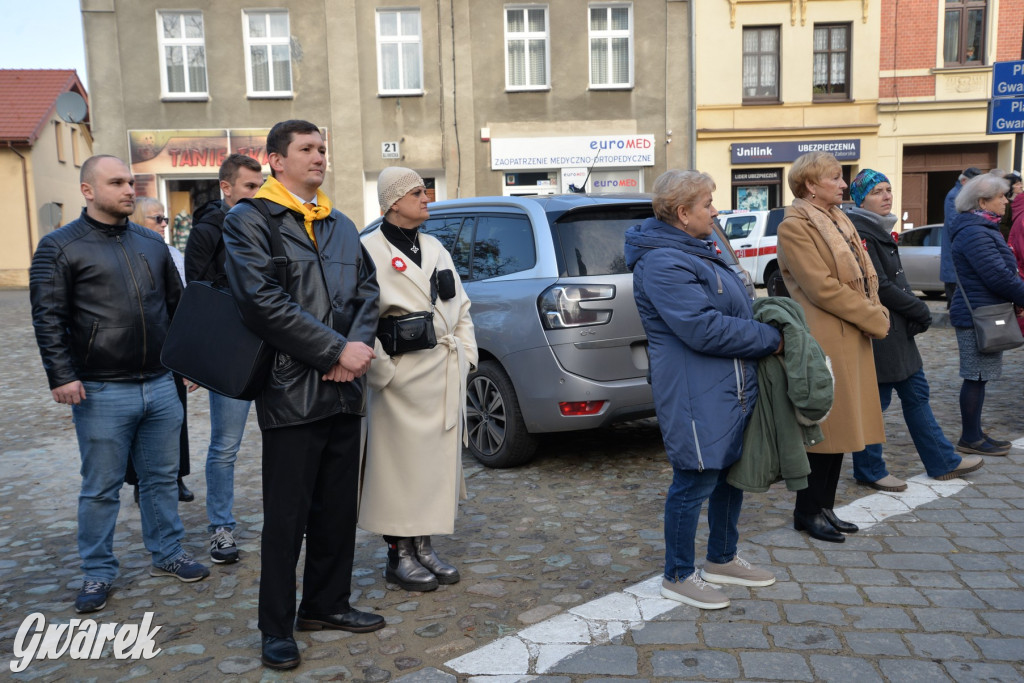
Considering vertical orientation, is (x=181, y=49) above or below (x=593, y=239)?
above

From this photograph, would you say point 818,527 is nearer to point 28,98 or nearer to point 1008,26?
point 1008,26

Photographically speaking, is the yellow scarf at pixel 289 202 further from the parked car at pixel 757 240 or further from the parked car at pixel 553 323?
the parked car at pixel 757 240

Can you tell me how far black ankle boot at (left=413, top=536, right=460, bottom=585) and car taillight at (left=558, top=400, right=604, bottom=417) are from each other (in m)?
1.68

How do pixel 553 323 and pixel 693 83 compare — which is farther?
pixel 693 83

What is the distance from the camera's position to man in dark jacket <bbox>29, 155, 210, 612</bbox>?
3.87m

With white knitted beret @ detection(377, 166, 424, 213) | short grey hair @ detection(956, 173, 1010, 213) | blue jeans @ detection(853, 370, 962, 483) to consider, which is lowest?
blue jeans @ detection(853, 370, 962, 483)

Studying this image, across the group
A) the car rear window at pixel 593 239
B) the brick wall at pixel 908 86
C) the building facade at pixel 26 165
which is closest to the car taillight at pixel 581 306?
the car rear window at pixel 593 239

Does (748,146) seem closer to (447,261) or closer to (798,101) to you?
(798,101)

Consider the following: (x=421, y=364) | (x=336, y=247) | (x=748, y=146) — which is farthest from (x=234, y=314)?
(x=748, y=146)

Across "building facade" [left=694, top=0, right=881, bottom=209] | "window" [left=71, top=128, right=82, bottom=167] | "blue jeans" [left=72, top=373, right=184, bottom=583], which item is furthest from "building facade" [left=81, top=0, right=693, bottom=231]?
"blue jeans" [left=72, top=373, right=184, bottom=583]

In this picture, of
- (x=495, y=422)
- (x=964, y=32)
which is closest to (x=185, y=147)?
(x=495, y=422)

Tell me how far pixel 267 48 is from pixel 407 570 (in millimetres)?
21444

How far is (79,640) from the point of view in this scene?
11.9 feet

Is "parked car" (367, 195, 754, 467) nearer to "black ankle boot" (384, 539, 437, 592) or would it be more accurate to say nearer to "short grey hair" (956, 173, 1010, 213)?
"short grey hair" (956, 173, 1010, 213)
